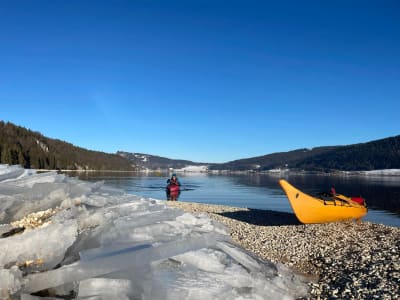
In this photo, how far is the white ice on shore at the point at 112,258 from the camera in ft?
22.0

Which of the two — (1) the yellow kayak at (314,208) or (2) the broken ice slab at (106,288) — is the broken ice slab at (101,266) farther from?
(1) the yellow kayak at (314,208)

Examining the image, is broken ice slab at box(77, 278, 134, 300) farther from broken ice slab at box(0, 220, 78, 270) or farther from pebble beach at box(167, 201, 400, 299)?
pebble beach at box(167, 201, 400, 299)

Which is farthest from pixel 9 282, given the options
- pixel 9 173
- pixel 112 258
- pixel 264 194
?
pixel 264 194

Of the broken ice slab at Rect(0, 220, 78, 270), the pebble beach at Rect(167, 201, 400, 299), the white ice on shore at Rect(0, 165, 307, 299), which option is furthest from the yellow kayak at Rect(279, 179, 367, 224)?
the broken ice slab at Rect(0, 220, 78, 270)

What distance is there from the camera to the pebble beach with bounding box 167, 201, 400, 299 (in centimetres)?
970

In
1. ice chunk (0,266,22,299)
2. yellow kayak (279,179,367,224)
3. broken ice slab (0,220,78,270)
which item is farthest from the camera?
yellow kayak (279,179,367,224)

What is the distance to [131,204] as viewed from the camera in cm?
1309

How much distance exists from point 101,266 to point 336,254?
9950 mm

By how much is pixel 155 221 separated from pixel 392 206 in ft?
136

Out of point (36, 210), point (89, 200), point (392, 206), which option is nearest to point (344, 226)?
point (89, 200)

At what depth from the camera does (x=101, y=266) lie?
706cm

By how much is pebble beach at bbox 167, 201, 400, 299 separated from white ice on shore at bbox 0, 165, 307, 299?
1203 millimetres

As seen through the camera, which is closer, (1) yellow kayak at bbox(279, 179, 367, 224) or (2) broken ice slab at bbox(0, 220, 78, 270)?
(2) broken ice slab at bbox(0, 220, 78, 270)

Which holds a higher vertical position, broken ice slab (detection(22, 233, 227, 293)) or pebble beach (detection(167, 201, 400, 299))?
broken ice slab (detection(22, 233, 227, 293))
